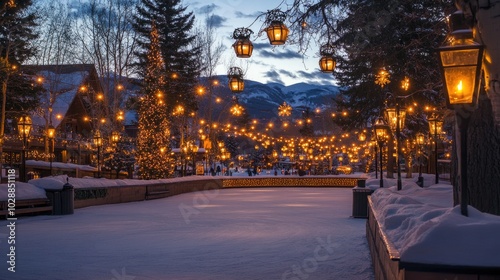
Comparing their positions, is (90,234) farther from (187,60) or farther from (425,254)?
(187,60)

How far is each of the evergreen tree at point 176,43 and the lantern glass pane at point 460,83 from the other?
49.5 meters

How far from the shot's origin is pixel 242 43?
12.1 meters

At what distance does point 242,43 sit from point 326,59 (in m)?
2.13

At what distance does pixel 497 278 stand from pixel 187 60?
55414 millimetres

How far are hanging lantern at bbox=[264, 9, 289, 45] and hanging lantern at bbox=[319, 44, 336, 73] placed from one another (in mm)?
1888

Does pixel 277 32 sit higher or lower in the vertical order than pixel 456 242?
higher

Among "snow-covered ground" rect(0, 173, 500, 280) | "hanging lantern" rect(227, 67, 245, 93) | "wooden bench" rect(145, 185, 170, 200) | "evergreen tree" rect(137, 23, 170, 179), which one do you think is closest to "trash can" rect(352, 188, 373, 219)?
"snow-covered ground" rect(0, 173, 500, 280)

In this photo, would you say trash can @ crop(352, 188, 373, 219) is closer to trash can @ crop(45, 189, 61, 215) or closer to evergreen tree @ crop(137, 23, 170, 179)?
trash can @ crop(45, 189, 61, 215)

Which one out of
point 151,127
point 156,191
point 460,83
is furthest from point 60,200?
point 460,83

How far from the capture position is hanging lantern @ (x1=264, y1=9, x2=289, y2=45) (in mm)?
11359

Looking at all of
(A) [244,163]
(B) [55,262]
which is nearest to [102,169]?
(B) [55,262]

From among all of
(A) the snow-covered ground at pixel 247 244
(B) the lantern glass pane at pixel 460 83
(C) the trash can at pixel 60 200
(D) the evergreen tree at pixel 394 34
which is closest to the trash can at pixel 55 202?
(C) the trash can at pixel 60 200

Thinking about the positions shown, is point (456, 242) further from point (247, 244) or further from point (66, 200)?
point (66, 200)

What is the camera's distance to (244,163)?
109062mm
